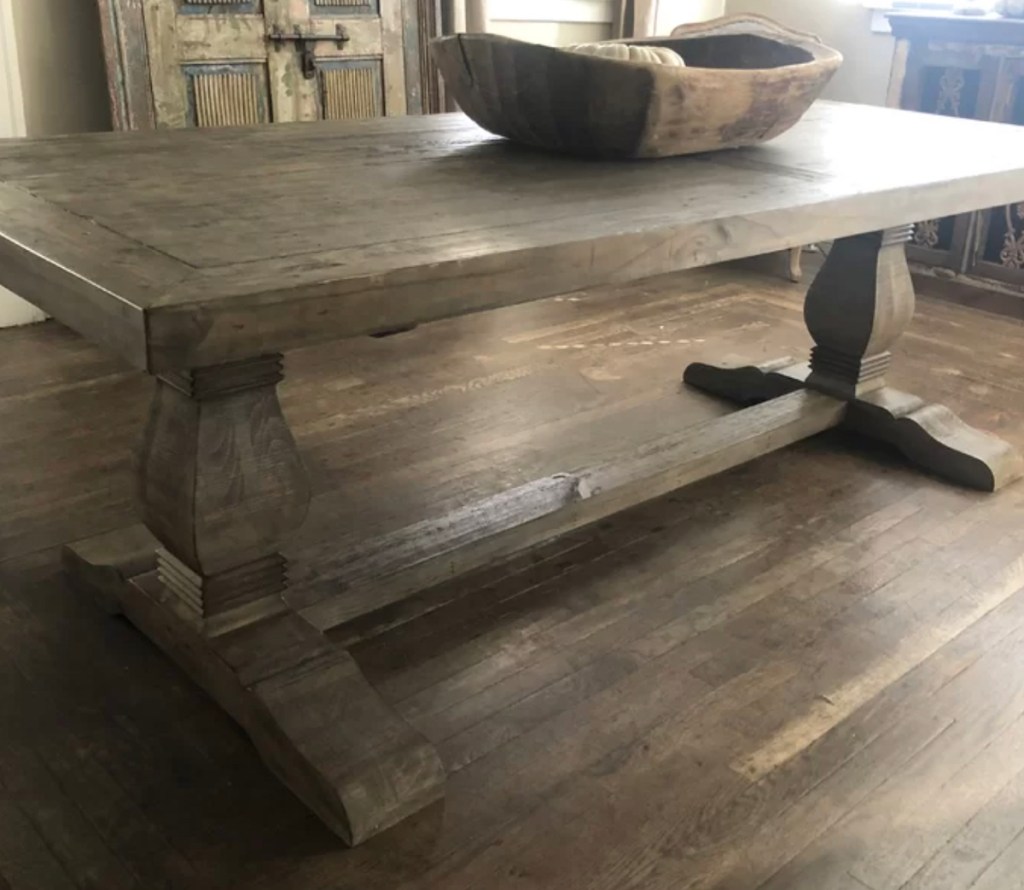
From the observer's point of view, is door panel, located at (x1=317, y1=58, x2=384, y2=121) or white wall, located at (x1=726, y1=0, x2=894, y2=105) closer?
door panel, located at (x1=317, y1=58, x2=384, y2=121)

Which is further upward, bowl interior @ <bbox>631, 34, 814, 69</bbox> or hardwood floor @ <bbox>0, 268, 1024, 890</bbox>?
bowl interior @ <bbox>631, 34, 814, 69</bbox>

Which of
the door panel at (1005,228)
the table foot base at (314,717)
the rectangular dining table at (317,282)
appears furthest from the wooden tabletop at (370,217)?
the door panel at (1005,228)

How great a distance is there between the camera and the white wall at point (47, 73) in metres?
2.65

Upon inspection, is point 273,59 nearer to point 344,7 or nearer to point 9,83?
point 344,7

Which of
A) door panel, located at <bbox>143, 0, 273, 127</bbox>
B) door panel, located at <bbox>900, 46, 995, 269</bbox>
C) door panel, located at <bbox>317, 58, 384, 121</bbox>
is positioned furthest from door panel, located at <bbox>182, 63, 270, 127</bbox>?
door panel, located at <bbox>900, 46, 995, 269</bbox>


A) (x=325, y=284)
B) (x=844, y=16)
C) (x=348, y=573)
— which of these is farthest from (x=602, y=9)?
(x=325, y=284)

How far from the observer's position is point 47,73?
275cm

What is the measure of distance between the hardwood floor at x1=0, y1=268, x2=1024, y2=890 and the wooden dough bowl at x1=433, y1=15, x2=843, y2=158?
0.65 metres

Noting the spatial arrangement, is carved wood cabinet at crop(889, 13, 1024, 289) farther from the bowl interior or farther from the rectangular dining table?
the rectangular dining table

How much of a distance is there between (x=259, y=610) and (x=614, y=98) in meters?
0.84

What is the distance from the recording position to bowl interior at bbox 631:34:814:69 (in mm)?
2004

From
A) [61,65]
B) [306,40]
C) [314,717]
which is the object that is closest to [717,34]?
[306,40]

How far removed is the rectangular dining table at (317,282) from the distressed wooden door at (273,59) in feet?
3.84

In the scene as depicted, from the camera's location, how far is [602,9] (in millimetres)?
3928
